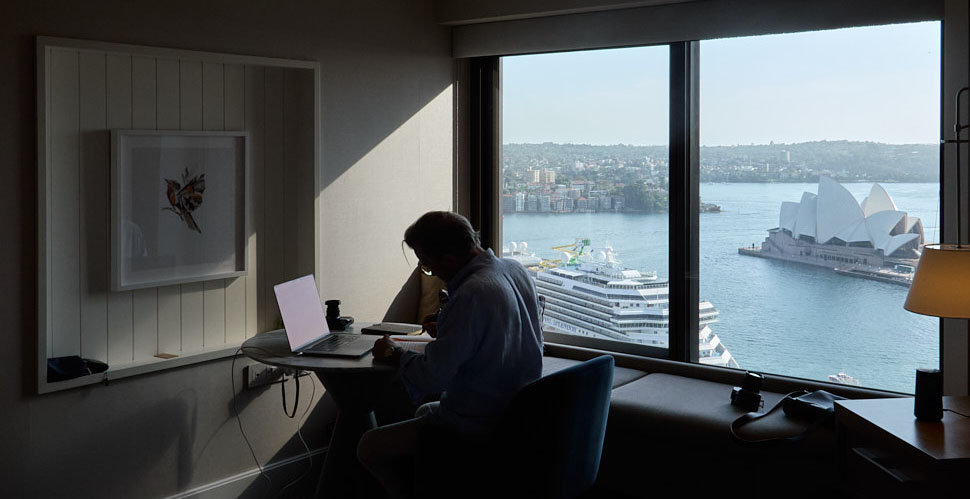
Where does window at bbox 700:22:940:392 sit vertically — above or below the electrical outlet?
above

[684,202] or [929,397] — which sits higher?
[684,202]

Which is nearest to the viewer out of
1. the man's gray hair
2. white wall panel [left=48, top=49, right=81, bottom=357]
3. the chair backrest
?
the chair backrest

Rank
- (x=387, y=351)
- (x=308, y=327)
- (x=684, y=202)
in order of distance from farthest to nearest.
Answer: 1. (x=684, y=202)
2. (x=308, y=327)
3. (x=387, y=351)

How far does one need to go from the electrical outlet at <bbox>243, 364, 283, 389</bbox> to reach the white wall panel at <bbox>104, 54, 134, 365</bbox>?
20.1 inches

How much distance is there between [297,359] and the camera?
9.80 ft

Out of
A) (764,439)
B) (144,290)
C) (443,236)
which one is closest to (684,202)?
(764,439)

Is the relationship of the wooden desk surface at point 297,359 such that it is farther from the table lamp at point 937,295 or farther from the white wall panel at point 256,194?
the table lamp at point 937,295

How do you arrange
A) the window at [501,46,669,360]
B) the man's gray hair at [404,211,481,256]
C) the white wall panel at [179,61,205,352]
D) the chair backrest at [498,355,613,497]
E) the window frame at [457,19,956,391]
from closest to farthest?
1. the chair backrest at [498,355,613,497]
2. the man's gray hair at [404,211,481,256]
3. the white wall panel at [179,61,205,352]
4. the window frame at [457,19,956,391]
5. the window at [501,46,669,360]

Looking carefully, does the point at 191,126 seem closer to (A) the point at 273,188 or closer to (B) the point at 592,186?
(A) the point at 273,188

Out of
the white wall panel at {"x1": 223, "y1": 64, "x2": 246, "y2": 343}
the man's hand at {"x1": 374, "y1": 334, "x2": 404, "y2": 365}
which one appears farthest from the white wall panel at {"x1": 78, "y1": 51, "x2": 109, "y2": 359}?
the man's hand at {"x1": 374, "y1": 334, "x2": 404, "y2": 365}

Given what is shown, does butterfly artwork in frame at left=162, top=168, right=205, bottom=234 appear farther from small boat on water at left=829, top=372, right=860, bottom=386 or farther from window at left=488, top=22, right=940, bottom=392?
small boat on water at left=829, top=372, right=860, bottom=386

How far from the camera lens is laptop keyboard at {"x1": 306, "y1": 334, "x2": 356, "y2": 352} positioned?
3.11 m

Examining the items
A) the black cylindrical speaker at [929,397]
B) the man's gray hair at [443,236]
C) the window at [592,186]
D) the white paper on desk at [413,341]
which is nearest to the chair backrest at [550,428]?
the man's gray hair at [443,236]

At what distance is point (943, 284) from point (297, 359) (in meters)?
2.11
